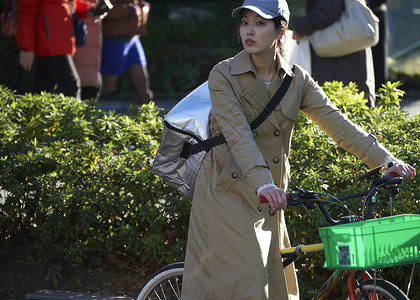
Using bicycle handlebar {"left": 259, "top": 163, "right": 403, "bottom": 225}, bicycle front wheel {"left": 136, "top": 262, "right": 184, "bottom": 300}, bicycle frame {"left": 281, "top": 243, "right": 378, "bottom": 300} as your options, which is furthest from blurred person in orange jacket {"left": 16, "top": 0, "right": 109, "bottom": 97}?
bicycle handlebar {"left": 259, "top": 163, "right": 403, "bottom": 225}

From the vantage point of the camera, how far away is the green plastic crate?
3.11 m

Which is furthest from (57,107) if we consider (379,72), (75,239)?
(379,72)

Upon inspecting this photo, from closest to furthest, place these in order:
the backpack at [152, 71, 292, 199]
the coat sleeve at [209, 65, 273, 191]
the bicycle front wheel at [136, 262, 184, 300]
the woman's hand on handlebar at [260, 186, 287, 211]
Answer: the woman's hand on handlebar at [260, 186, 287, 211]
the coat sleeve at [209, 65, 273, 191]
the backpack at [152, 71, 292, 199]
the bicycle front wheel at [136, 262, 184, 300]

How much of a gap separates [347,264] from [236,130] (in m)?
0.83

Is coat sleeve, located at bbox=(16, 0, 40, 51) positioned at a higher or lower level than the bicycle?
higher

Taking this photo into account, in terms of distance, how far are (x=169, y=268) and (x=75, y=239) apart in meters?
1.64

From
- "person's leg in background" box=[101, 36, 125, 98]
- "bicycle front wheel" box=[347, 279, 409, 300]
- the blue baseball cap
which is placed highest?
the blue baseball cap

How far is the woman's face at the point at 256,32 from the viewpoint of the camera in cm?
374

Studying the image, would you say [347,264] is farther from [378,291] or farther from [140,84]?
[140,84]

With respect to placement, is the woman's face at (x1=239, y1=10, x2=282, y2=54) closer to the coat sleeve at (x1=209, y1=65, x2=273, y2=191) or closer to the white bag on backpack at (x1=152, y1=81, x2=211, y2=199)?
the coat sleeve at (x1=209, y1=65, x2=273, y2=191)

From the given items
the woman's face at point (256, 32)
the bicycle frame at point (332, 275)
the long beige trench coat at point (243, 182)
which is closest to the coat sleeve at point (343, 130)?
the long beige trench coat at point (243, 182)

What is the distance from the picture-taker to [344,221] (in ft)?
11.7

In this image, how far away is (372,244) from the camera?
311 cm

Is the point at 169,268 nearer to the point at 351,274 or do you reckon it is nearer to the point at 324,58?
the point at 351,274
